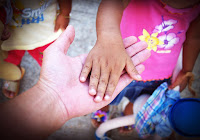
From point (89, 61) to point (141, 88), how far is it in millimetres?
658

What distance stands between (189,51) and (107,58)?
28.8 inches

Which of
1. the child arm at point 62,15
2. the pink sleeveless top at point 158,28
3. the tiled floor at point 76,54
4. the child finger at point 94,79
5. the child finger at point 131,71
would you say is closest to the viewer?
the child finger at point 94,79

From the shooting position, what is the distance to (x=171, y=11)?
906 millimetres

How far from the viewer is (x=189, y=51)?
109cm

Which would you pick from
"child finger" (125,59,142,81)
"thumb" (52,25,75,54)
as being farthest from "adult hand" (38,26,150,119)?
"child finger" (125,59,142,81)

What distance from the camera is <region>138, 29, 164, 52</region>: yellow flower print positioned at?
102 centimetres

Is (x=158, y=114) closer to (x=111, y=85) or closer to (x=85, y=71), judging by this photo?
(x=111, y=85)

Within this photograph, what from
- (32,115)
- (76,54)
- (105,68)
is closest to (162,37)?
(105,68)

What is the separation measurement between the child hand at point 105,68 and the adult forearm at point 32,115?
213 millimetres

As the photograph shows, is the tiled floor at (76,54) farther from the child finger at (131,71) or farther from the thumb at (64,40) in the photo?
the child finger at (131,71)

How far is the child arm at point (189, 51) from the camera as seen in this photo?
994mm

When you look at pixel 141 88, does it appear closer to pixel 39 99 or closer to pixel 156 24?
pixel 156 24

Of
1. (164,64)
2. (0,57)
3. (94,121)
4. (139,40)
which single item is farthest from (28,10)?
(94,121)

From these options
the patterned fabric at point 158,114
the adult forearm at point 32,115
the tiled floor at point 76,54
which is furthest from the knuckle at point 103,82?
the tiled floor at point 76,54
